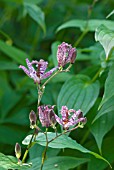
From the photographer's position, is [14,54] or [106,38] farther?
[14,54]

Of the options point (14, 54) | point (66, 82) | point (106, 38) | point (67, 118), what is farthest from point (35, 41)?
point (67, 118)

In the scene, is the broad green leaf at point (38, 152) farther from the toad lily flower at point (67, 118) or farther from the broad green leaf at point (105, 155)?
the toad lily flower at point (67, 118)

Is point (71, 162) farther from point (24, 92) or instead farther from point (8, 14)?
point (8, 14)

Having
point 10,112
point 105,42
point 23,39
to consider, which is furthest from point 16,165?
point 23,39

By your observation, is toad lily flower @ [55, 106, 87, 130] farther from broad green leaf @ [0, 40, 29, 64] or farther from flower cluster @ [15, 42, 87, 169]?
broad green leaf @ [0, 40, 29, 64]

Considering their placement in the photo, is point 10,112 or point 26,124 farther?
point 10,112

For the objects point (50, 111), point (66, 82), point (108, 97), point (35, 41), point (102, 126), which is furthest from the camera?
point (35, 41)

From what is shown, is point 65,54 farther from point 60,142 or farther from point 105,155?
point 105,155
